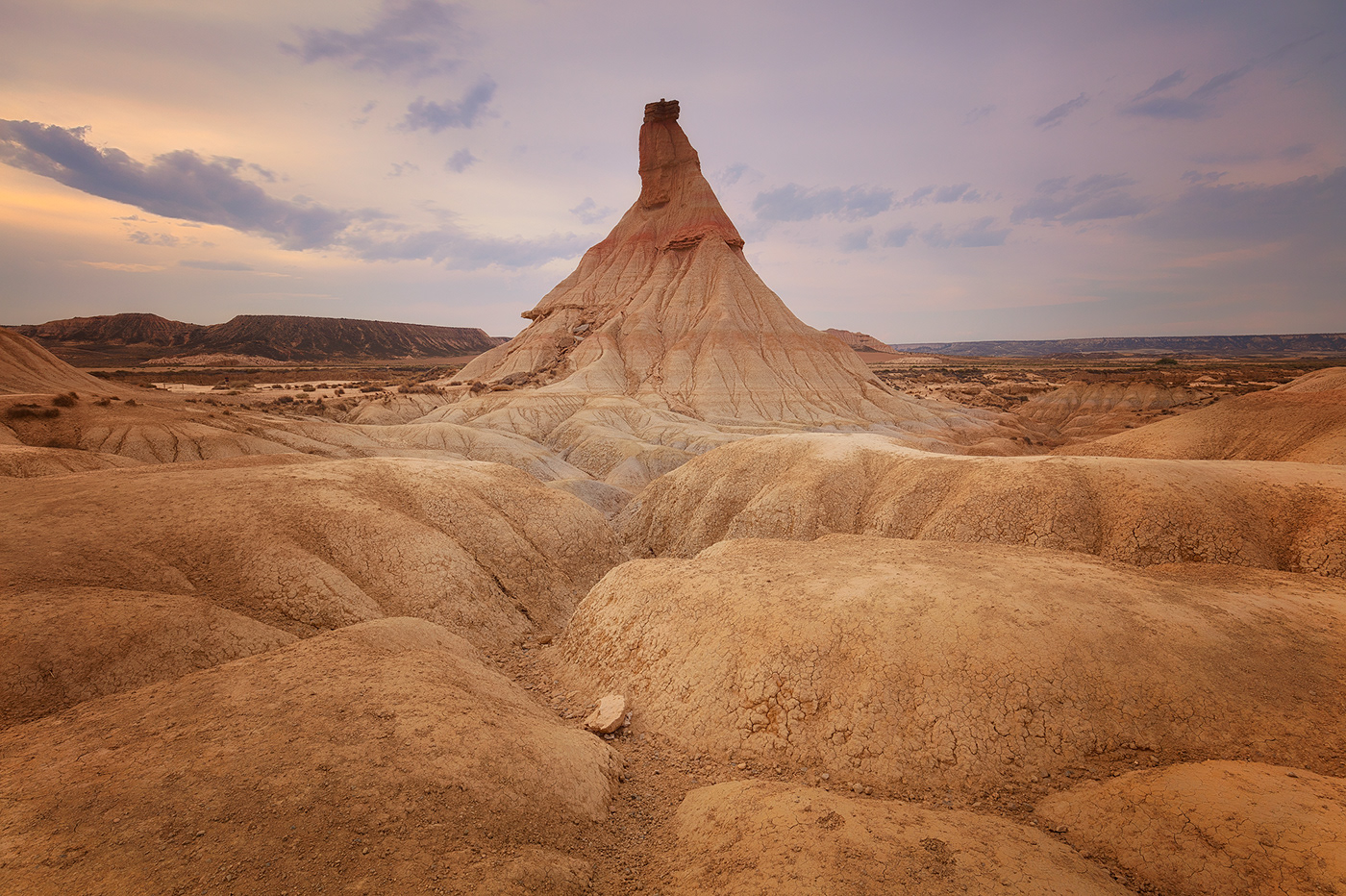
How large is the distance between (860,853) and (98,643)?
497 inches

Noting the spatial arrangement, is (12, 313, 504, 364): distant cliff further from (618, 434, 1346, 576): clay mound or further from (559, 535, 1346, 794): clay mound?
(559, 535, 1346, 794): clay mound

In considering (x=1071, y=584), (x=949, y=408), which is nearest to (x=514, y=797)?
(x=1071, y=584)

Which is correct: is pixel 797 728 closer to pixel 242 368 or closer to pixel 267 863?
pixel 267 863

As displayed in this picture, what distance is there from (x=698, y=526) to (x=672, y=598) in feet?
39.0

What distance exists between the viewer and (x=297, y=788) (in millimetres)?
6527

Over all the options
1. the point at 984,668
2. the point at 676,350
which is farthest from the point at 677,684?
the point at 676,350

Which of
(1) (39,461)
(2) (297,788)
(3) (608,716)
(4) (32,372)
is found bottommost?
(3) (608,716)

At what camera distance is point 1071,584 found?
38.8ft

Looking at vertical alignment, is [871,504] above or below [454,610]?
above

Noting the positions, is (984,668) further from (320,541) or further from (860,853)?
(320,541)

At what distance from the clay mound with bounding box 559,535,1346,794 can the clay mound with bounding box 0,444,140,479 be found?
71.9 ft

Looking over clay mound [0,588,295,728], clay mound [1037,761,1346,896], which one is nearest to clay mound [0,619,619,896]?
clay mound [0,588,295,728]

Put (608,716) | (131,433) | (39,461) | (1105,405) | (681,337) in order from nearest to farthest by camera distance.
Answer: (608,716) → (39,461) → (131,433) → (1105,405) → (681,337)

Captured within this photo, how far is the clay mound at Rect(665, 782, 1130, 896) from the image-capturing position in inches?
248
